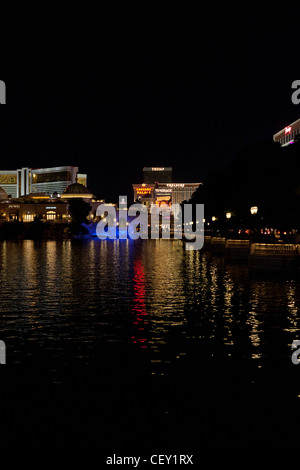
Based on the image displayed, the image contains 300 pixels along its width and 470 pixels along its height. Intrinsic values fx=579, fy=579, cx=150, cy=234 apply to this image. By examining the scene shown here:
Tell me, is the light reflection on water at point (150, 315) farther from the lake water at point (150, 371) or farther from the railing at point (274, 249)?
the railing at point (274, 249)

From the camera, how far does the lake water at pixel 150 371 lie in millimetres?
11664

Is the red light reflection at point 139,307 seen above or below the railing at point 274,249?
below

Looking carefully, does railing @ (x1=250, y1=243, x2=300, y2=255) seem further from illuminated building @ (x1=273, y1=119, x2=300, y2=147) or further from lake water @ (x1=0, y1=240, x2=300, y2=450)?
illuminated building @ (x1=273, y1=119, x2=300, y2=147)

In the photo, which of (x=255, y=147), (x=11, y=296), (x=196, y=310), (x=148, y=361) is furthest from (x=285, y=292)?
(x=255, y=147)

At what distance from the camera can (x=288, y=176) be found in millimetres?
51688

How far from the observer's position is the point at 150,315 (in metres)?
25.0

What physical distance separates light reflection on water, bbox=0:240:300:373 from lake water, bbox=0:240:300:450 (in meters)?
0.06

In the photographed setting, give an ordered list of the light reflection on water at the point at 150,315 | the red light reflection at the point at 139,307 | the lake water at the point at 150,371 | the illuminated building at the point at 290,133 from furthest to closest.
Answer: the illuminated building at the point at 290,133, the red light reflection at the point at 139,307, the light reflection on water at the point at 150,315, the lake water at the point at 150,371

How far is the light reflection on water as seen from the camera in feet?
60.3

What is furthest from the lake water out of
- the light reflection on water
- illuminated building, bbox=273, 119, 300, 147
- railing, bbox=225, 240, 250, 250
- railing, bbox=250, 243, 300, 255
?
illuminated building, bbox=273, 119, 300, 147

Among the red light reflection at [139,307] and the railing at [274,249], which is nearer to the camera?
the red light reflection at [139,307]

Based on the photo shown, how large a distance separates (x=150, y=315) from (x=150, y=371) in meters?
9.19

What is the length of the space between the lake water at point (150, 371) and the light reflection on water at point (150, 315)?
0.21 feet

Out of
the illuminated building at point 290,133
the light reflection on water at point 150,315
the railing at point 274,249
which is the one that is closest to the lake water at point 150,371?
the light reflection on water at point 150,315
